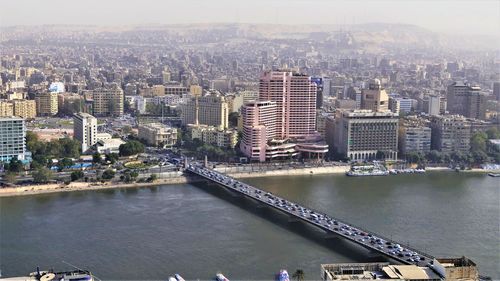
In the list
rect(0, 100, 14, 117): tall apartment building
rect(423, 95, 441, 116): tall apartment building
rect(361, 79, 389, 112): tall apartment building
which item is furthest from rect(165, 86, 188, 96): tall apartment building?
rect(361, 79, 389, 112): tall apartment building

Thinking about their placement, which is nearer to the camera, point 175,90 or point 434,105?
point 434,105

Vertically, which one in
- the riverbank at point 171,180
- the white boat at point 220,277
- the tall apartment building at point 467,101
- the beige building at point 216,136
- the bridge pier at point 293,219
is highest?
the tall apartment building at point 467,101

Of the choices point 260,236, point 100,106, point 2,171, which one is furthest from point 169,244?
point 100,106

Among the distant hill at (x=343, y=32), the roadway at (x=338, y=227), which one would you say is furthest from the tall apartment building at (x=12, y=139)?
the distant hill at (x=343, y=32)

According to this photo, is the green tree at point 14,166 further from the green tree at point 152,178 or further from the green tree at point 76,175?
the green tree at point 152,178

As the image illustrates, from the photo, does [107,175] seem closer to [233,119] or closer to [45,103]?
[233,119]

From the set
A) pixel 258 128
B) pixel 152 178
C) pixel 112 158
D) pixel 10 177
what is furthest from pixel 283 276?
pixel 258 128

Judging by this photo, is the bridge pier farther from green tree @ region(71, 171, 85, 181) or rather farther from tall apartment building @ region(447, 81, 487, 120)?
tall apartment building @ region(447, 81, 487, 120)
